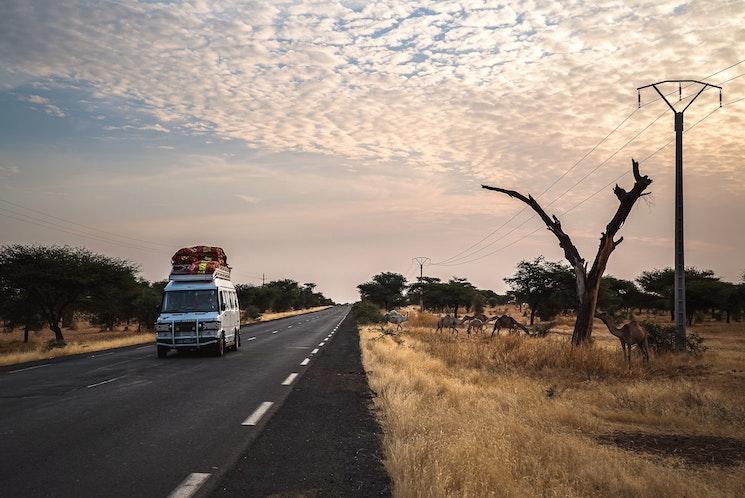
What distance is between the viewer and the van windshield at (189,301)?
20.0 meters

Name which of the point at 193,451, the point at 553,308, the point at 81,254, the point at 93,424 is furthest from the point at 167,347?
the point at 553,308

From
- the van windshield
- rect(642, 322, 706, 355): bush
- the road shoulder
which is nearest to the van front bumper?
the van windshield

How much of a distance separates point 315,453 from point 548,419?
14.5 feet

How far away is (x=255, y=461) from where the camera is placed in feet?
20.5

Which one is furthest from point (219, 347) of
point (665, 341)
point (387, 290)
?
point (387, 290)

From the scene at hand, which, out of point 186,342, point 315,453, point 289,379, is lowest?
point 289,379

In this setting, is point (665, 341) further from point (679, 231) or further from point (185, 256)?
point (185, 256)

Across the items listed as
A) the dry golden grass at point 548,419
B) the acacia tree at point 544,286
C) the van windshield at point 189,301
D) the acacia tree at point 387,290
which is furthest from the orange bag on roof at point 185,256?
the acacia tree at point 387,290

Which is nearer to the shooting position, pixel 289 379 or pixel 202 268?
pixel 289 379

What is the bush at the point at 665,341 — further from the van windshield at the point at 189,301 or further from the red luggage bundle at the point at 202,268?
the red luggage bundle at the point at 202,268

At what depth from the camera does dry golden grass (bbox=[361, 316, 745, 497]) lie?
5.52 m

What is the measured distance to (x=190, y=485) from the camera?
17.5 ft

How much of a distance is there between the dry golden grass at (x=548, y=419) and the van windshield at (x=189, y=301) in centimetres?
641

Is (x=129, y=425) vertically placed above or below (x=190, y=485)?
below
